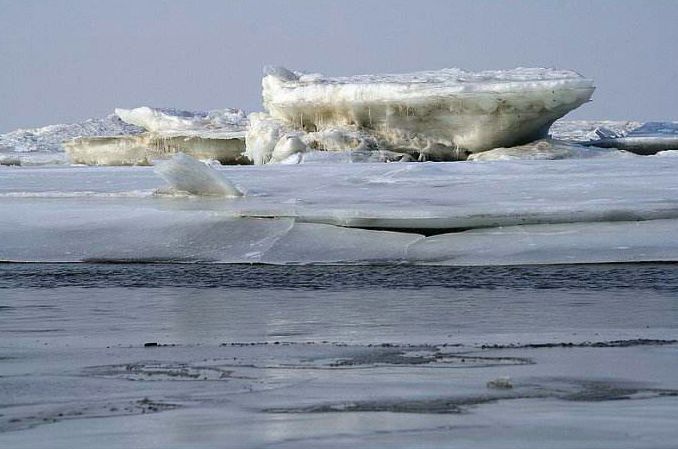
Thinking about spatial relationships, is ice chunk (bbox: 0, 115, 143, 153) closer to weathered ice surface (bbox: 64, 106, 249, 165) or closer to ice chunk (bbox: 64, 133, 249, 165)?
weathered ice surface (bbox: 64, 106, 249, 165)

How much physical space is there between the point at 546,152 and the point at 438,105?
2.02 m

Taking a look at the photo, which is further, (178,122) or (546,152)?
(178,122)

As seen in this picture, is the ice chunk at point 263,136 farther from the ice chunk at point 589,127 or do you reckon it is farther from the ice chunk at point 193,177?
the ice chunk at point 589,127

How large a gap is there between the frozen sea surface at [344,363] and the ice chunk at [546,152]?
12308mm

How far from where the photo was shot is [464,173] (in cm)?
1353

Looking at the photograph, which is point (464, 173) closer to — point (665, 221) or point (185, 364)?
point (665, 221)

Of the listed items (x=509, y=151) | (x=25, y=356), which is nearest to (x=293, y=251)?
(x=25, y=356)

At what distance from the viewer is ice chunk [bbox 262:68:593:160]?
65.1 feet

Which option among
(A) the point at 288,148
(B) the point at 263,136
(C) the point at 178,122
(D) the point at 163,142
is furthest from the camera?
(C) the point at 178,122

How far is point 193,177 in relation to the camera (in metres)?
11.2

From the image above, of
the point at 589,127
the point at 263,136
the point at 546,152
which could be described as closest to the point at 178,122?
the point at 263,136

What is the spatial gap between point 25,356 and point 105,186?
29.0 ft

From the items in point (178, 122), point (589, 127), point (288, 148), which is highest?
point (178, 122)

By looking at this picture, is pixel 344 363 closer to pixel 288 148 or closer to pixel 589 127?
pixel 288 148
